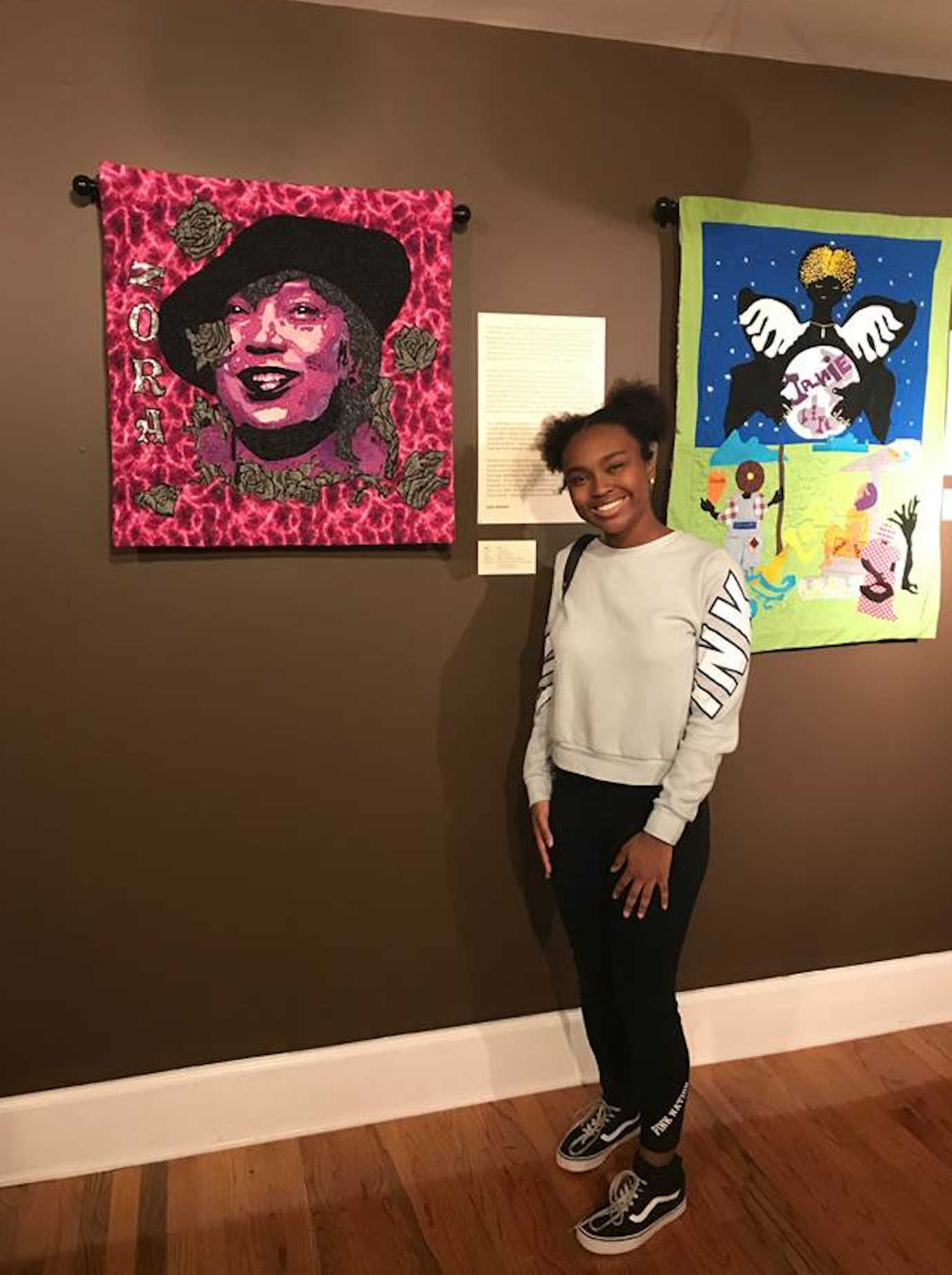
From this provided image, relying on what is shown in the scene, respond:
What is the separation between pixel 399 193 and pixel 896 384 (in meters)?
1.18

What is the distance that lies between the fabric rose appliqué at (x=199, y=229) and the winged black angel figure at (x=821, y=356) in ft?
3.49

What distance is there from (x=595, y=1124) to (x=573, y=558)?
115 centimetres

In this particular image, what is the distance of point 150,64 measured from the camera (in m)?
1.84

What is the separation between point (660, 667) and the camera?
1.77 m

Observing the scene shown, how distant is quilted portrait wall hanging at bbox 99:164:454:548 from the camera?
1.86m

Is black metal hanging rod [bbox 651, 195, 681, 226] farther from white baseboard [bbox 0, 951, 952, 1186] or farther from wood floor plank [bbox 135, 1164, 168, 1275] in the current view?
wood floor plank [bbox 135, 1164, 168, 1275]

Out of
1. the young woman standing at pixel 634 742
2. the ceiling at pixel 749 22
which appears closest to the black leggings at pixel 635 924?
the young woman standing at pixel 634 742

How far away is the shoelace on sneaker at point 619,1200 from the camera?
1.88m

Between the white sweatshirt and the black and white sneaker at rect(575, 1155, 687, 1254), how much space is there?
0.68 meters

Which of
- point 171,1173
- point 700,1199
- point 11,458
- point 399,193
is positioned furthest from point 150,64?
point 700,1199

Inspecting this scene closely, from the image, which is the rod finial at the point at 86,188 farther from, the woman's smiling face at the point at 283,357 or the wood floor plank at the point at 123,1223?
the wood floor plank at the point at 123,1223

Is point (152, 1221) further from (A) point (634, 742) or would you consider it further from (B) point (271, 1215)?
(A) point (634, 742)

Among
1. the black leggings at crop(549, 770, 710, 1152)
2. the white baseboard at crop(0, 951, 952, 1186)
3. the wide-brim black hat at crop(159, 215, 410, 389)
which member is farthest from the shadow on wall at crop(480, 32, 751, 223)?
the white baseboard at crop(0, 951, 952, 1186)

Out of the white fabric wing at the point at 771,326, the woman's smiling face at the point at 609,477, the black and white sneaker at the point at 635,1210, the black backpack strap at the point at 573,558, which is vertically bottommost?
the black and white sneaker at the point at 635,1210
